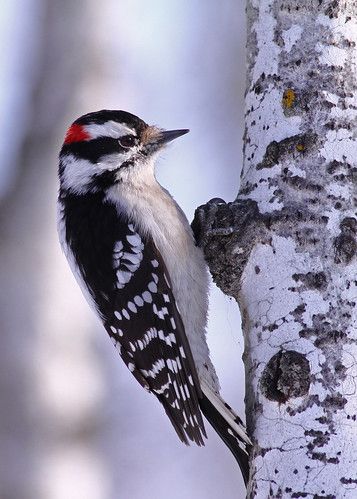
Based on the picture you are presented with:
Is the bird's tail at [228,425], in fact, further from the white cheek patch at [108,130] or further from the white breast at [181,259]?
the white cheek patch at [108,130]

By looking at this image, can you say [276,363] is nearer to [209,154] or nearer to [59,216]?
[59,216]

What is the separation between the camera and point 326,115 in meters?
3.07

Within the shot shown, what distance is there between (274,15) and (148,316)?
1.16 meters

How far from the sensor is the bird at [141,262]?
3.48 m

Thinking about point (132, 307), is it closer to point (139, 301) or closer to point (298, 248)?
point (139, 301)

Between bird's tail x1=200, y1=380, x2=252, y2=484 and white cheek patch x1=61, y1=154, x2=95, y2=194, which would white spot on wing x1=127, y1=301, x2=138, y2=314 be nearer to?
bird's tail x1=200, y1=380, x2=252, y2=484

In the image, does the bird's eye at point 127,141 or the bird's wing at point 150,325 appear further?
the bird's eye at point 127,141

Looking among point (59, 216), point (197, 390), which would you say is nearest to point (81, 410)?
point (59, 216)

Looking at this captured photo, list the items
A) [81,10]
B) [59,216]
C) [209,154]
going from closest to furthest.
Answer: [59,216], [81,10], [209,154]

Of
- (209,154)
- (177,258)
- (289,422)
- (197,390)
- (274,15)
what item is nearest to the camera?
(289,422)

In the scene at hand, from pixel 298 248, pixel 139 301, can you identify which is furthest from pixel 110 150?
pixel 298 248

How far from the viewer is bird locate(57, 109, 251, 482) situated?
3482 mm

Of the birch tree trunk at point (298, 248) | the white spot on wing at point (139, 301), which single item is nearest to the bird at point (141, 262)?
the white spot on wing at point (139, 301)

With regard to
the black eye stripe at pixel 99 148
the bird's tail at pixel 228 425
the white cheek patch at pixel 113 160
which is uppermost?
the black eye stripe at pixel 99 148
